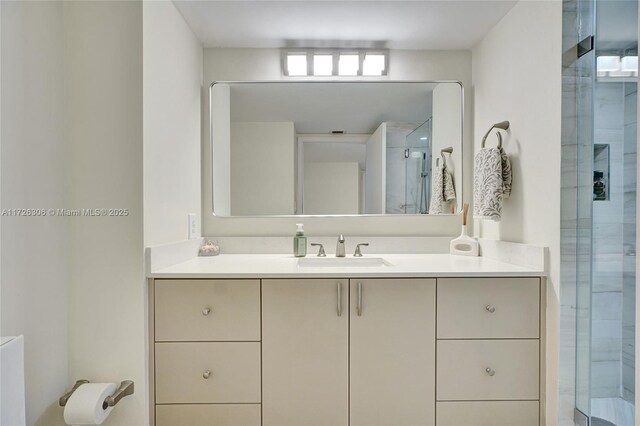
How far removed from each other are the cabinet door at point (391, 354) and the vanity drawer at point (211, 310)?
41cm

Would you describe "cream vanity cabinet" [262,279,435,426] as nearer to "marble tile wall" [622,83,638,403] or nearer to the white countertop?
the white countertop

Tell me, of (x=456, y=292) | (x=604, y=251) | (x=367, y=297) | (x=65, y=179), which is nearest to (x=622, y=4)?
(x=604, y=251)

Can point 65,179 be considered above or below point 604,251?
above

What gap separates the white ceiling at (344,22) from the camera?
170 centimetres

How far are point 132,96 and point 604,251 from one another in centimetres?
181

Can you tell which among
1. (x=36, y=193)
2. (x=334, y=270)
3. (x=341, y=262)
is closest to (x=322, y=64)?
(x=341, y=262)

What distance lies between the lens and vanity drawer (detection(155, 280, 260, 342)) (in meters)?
1.45

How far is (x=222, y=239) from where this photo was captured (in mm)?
2098

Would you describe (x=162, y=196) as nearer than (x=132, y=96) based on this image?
No

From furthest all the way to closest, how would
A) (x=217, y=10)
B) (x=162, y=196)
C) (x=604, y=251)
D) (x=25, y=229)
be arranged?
(x=217, y=10), (x=162, y=196), (x=604, y=251), (x=25, y=229)

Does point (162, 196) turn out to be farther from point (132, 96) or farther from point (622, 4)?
point (622, 4)

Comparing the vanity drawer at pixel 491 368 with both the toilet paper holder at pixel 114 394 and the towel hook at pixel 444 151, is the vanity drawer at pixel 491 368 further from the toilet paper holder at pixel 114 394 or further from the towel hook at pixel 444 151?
the toilet paper holder at pixel 114 394

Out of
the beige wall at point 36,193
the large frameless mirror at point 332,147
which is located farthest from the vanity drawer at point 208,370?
the large frameless mirror at point 332,147

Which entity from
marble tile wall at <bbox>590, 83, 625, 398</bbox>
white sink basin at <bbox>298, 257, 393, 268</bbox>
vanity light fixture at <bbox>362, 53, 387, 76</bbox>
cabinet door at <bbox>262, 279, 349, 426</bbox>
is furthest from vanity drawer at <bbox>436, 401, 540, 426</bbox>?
vanity light fixture at <bbox>362, 53, 387, 76</bbox>
